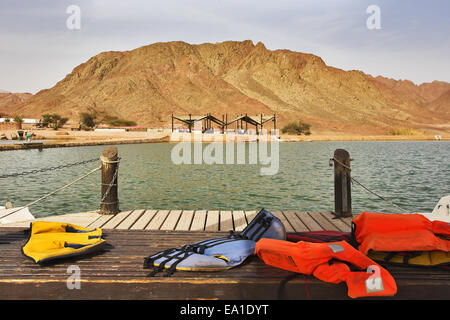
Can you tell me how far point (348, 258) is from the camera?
296 cm

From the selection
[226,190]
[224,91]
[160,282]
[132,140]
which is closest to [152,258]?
[160,282]

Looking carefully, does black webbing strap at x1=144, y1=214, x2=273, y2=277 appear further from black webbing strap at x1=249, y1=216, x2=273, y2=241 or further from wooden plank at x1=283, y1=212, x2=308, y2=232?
wooden plank at x1=283, y1=212, x2=308, y2=232

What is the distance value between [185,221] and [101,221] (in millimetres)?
1346

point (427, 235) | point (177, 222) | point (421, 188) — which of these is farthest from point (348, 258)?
point (421, 188)

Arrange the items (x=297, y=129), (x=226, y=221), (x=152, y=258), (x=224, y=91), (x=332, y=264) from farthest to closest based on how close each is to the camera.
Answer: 1. (x=224, y=91)
2. (x=297, y=129)
3. (x=226, y=221)
4. (x=152, y=258)
5. (x=332, y=264)

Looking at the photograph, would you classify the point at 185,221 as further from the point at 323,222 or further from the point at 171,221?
the point at 323,222

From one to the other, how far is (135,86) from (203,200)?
369 feet

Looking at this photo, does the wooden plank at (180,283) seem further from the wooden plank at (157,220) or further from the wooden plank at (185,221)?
the wooden plank at (185,221)

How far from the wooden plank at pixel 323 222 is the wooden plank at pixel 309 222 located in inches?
2.6

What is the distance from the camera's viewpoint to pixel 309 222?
5.90 m

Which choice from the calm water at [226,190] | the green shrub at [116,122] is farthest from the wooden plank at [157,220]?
the green shrub at [116,122]

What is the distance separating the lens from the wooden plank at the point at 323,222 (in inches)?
217
